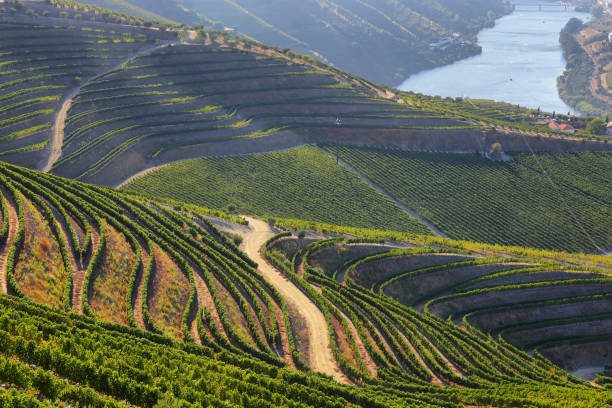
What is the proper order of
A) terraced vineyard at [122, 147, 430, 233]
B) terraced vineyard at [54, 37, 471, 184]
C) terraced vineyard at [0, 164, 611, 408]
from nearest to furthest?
terraced vineyard at [0, 164, 611, 408] < terraced vineyard at [122, 147, 430, 233] < terraced vineyard at [54, 37, 471, 184]

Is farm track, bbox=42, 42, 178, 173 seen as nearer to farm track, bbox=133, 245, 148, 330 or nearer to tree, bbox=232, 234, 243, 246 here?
tree, bbox=232, 234, 243, 246

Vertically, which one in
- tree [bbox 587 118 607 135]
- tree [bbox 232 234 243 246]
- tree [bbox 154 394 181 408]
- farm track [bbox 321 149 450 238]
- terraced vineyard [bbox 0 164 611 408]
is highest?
tree [bbox 587 118 607 135]

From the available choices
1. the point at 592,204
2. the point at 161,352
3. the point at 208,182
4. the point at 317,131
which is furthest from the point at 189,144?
the point at 592,204

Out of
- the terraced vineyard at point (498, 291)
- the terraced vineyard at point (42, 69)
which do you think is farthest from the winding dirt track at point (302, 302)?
the terraced vineyard at point (42, 69)

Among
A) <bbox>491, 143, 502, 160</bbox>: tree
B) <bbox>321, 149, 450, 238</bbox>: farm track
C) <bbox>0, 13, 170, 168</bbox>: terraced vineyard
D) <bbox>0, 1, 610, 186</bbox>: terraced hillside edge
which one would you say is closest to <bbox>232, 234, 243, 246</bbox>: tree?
<bbox>0, 1, 610, 186</bbox>: terraced hillside edge

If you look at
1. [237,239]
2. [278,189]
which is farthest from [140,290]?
[278,189]

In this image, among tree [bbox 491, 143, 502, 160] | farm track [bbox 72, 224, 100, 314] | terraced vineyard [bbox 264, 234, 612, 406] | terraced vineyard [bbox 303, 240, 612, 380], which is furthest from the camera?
tree [bbox 491, 143, 502, 160]
